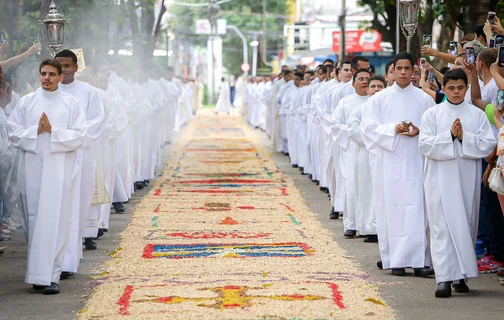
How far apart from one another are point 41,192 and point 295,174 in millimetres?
11703

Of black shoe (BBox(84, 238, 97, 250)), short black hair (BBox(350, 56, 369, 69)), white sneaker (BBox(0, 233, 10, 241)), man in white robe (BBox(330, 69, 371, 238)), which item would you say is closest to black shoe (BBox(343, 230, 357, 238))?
man in white robe (BBox(330, 69, 371, 238))

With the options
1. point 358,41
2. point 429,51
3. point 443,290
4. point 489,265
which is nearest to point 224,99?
point 358,41

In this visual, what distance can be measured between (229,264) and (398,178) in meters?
1.69

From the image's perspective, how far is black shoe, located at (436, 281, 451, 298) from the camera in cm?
853

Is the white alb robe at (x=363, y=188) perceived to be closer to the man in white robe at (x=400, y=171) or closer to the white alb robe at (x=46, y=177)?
the man in white robe at (x=400, y=171)

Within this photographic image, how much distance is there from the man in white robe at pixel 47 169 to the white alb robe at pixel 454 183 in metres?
2.90

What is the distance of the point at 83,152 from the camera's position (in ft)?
33.2

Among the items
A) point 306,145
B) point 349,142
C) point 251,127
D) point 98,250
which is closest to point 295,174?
point 306,145

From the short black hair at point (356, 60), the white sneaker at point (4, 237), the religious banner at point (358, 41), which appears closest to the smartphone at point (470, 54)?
the short black hair at point (356, 60)

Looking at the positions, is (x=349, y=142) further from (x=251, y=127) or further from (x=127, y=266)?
(x=251, y=127)

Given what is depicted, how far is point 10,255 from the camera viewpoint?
1094 cm

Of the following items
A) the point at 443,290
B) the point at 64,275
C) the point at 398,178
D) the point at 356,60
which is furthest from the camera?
the point at 356,60

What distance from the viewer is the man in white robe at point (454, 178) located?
28.3 ft

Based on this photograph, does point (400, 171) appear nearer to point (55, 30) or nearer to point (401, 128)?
point (401, 128)
